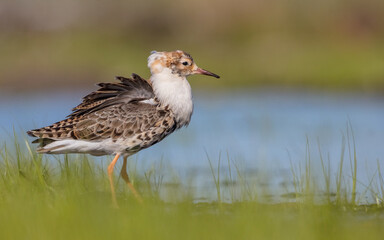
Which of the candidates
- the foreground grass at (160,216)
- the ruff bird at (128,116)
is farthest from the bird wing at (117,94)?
the foreground grass at (160,216)

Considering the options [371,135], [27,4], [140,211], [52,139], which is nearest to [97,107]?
[52,139]

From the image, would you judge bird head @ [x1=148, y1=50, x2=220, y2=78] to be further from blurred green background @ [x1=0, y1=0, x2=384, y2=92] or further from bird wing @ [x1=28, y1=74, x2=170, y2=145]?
blurred green background @ [x1=0, y1=0, x2=384, y2=92]

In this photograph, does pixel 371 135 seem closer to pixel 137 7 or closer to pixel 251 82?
pixel 251 82

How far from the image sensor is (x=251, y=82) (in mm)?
23125

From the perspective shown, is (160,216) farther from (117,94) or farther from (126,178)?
(117,94)

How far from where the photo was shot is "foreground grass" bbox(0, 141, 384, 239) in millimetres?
5789

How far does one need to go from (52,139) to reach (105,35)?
1927 cm

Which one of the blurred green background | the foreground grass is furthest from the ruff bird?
the blurred green background

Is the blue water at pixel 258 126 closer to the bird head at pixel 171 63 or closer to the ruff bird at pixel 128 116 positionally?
the ruff bird at pixel 128 116

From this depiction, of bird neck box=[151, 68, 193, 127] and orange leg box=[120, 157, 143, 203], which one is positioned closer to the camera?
orange leg box=[120, 157, 143, 203]

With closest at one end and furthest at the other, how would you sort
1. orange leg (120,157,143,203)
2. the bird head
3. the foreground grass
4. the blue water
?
the foreground grass
orange leg (120,157,143,203)
the bird head
the blue water

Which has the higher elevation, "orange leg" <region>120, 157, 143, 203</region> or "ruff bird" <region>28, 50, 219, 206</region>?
"ruff bird" <region>28, 50, 219, 206</region>

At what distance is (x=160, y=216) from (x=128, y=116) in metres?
2.10

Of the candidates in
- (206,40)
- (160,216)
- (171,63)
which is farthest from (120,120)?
(206,40)
